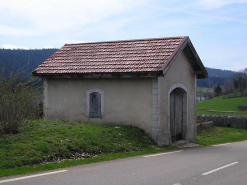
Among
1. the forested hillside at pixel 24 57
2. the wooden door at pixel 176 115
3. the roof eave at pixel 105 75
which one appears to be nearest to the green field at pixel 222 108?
the wooden door at pixel 176 115

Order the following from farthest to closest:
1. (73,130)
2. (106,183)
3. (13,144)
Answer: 1. (73,130)
2. (13,144)
3. (106,183)

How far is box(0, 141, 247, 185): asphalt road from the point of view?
7215mm

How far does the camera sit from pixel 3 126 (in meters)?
10.4

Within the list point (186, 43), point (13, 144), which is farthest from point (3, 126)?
point (186, 43)

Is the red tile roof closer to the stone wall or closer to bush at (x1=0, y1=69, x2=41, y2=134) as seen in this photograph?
bush at (x1=0, y1=69, x2=41, y2=134)

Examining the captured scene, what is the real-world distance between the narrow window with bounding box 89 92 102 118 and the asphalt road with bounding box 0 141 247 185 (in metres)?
5.72

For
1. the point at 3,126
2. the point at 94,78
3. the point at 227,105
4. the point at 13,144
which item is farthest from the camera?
the point at 227,105

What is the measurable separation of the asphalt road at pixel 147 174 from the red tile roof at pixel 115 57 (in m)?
5.06

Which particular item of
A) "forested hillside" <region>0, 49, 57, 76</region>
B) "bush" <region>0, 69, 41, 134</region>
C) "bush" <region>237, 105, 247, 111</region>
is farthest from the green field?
"forested hillside" <region>0, 49, 57, 76</region>

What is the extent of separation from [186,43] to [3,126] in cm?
923

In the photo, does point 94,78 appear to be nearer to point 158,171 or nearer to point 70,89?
point 70,89

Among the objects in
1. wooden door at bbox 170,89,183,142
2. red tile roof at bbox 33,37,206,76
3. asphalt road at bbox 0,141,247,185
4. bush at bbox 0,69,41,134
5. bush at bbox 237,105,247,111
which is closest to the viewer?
asphalt road at bbox 0,141,247,185

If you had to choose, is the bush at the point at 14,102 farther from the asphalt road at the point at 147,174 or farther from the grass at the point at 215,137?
the grass at the point at 215,137

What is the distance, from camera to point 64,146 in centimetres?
1012
